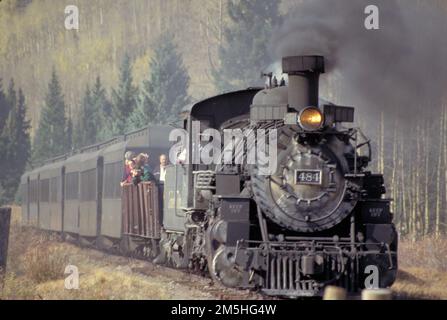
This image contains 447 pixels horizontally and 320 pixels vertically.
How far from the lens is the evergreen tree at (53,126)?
51.5 metres

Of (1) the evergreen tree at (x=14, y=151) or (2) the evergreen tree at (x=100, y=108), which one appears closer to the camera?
(1) the evergreen tree at (x=14, y=151)

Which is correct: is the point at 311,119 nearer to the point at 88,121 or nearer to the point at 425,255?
the point at 425,255

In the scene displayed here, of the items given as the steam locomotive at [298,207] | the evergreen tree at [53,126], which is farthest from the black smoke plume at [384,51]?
the evergreen tree at [53,126]

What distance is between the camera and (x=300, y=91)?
12.7 meters

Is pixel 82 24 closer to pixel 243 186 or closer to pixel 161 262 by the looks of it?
pixel 161 262

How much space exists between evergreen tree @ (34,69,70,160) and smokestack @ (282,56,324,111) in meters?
39.8

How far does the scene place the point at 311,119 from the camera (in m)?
12.4

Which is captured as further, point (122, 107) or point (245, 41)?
point (245, 41)

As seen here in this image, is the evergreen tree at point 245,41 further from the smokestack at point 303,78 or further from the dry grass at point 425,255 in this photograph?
the smokestack at point 303,78

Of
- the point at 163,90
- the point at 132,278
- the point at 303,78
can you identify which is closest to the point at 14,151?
the point at 163,90

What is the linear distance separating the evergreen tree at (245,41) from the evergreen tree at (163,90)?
2.73 meters

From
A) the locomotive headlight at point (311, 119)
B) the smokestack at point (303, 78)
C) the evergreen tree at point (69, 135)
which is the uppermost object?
the evergreen tree at point (69, 135)

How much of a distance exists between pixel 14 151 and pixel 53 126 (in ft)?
25.0

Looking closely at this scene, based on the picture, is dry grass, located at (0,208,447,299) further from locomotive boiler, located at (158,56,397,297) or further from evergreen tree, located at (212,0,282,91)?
evergreen tree, located at (212,0,282,91)
